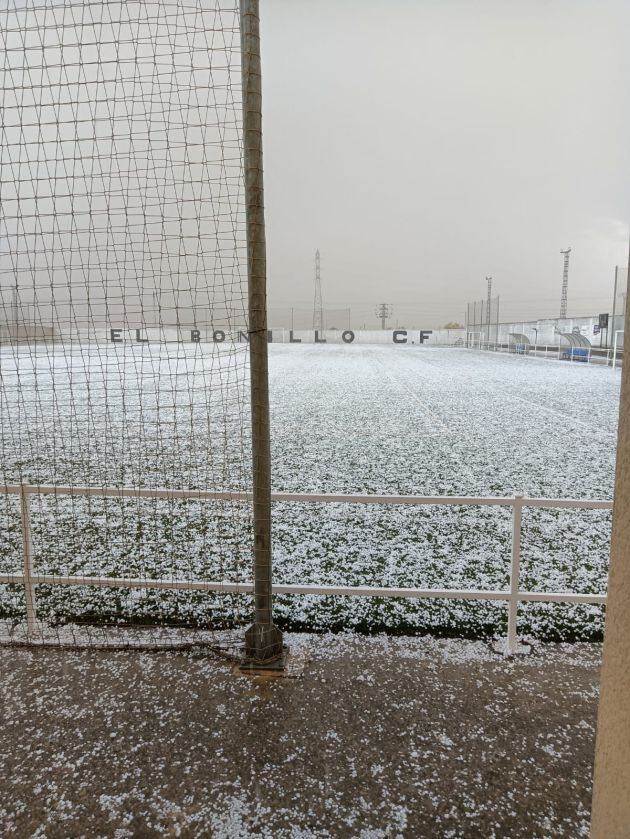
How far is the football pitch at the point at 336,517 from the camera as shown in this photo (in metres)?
4.13

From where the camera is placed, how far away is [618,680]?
1.13 metres

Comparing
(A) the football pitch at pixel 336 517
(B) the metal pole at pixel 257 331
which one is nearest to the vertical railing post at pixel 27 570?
(A) the football pitch at pixel 336 517

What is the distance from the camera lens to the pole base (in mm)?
3203

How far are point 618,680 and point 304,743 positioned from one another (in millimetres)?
1900

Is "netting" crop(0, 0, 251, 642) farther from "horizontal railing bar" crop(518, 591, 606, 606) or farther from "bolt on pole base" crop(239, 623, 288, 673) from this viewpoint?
"horizontal railing bar" crop(518, 591, 606, 606)

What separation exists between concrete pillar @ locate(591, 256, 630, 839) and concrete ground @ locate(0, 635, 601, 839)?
1.26m

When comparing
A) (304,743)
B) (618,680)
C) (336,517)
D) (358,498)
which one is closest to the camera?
(618,680)

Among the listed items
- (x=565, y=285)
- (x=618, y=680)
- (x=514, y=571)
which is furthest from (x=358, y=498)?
(x=565, y=285)

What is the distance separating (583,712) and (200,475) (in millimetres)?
6180

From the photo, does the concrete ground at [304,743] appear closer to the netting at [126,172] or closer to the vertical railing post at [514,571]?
the vertical railing post at [514,571]

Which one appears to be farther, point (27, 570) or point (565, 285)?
point (565, 285)

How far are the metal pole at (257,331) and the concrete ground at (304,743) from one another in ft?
0.88

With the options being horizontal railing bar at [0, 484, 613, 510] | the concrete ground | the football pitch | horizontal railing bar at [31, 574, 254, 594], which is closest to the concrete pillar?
the concrete ground

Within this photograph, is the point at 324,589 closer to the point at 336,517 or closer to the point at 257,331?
the point at 257,331
